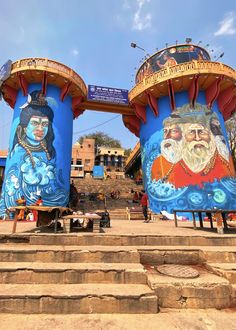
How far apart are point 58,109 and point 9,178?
6.82m

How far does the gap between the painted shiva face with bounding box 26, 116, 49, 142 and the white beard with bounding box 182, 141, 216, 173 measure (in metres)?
11.2

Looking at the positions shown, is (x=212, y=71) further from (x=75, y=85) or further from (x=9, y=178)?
(x=9, y=178)

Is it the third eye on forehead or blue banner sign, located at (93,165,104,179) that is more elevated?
blue banner sign, located at (93,165,104,179)

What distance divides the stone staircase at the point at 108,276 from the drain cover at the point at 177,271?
12 cm

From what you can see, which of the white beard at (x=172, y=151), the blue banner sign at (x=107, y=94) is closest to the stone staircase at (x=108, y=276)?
the white beard at (x=172, y=151)

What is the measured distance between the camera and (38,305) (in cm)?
337

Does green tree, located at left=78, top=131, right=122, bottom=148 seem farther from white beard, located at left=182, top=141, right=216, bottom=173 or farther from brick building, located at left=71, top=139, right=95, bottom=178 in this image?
white beard, located at left=182, top=141, right=216, bottom=173

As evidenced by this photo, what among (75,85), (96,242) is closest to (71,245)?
(96,242)

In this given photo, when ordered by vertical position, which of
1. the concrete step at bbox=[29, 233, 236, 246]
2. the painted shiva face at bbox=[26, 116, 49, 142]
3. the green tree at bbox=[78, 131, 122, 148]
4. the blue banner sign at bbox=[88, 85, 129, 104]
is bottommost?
the concrete step at bbox=[29, 233, 236, 246]

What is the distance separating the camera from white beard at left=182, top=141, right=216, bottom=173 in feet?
55.2

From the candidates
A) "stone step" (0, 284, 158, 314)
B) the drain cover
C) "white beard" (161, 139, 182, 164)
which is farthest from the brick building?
"stone step" (0, 284, 158, 314)

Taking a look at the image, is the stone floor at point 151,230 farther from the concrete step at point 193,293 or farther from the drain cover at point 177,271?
the concrete step at point 193,293

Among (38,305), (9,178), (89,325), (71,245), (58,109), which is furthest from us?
(58,109)

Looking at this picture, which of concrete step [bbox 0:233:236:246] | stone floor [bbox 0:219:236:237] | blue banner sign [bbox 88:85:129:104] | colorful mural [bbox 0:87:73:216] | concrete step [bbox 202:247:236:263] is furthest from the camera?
blue banner sign [bbox 88:85:129:104]
